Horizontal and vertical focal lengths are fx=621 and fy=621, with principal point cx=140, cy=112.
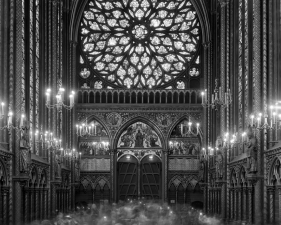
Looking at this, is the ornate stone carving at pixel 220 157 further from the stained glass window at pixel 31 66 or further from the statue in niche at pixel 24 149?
the statue in niche at pixel 24 149

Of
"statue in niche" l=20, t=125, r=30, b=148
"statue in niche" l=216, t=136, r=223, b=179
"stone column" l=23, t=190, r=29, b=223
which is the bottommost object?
"stone column" l=23, t=190, r=29, b=223

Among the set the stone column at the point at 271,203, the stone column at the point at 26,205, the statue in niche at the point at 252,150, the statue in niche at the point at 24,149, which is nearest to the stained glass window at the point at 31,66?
the stone column at the point at 26,205

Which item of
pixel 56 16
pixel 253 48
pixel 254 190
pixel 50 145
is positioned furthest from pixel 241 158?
pixel 56 16

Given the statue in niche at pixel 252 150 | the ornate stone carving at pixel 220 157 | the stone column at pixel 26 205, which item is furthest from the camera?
the ornate stone carving at pixel 220 157

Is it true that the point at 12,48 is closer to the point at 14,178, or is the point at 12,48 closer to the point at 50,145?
the point at 14,178

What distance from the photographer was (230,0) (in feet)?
157

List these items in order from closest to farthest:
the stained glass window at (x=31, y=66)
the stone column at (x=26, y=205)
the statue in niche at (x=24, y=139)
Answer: the statue in niche at (x=24, y=139) → the stone column at (x=26, y=205) → the stained glass window at (x=31, y=66)

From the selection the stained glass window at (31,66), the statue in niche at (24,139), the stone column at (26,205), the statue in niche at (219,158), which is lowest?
the stone column at (26,205)

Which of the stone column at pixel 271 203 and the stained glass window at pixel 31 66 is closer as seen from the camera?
the stone column at pixel 271 203

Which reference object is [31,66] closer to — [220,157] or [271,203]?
[220,157]

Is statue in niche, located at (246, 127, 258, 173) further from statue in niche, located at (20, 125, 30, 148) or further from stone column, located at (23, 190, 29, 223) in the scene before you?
stone column, located at (23, 190, 29, 223)

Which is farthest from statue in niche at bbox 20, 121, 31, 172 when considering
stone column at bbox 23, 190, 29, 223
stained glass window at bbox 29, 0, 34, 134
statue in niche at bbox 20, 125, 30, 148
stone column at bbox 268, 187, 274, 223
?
stone column at bbox 268, 187, 274, 223

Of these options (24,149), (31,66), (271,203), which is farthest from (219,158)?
(24,149)

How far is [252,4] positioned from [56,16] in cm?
1747
